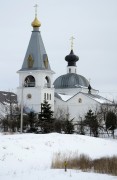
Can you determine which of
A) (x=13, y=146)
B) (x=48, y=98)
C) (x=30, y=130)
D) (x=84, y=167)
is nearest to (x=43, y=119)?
(x=30, y=130)

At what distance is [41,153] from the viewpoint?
27266 millimetres

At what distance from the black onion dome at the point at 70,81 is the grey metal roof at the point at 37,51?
40.1ft

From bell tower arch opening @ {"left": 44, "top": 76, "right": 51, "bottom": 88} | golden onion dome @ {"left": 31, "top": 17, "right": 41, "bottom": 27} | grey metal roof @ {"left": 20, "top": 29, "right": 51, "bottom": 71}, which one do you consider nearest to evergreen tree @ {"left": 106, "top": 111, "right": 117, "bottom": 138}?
grey metal roof @ {"left": 20, "top": 29, "right": 51, "bottom": 71}

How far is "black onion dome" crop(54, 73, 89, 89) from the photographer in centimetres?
8231

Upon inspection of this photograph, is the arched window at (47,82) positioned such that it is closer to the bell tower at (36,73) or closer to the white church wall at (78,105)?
the bell tower at (36,73)

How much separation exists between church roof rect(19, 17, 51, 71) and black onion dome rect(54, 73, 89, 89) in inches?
473

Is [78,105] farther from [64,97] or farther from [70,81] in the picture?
[70,81]

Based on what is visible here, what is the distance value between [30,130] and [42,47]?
22.2 m

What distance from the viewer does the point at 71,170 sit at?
2062cm

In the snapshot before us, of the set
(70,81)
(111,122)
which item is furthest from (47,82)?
(111,122)

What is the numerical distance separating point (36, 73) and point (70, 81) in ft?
44.6

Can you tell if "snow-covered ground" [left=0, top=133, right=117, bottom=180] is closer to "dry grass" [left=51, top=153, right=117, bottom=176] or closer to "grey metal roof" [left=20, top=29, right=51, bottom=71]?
"dry grass" [left=51, top=153, right=117, bottom=176]

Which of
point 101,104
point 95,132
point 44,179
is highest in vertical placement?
point 101,104

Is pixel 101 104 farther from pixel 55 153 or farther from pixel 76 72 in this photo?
pixel 55 153
